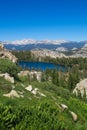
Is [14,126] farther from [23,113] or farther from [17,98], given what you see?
[17,98]

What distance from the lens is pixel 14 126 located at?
58.9 feet

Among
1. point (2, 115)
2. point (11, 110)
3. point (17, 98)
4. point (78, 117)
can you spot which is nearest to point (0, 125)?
point (2, 115)

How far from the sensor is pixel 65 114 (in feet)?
105

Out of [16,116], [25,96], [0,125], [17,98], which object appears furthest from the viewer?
[25,96]

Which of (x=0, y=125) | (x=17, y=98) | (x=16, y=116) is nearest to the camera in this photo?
(x=0, y=125)

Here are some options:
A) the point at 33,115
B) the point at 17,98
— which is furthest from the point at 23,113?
the point at 17,98

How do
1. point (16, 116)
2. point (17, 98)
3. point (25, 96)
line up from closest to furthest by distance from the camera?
point (16, 116) → point (17, 98) → point (25, 96)

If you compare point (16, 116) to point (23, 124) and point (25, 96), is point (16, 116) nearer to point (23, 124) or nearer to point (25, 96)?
point (23, 124)

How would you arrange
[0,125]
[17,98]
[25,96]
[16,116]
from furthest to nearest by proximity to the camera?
[25,96] < [17,98] < [16,116] < [0,125]

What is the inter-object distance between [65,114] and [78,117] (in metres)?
3.67

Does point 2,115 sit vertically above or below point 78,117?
above

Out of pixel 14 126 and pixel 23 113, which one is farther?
pixel 23 113

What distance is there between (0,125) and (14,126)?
1.20 metres

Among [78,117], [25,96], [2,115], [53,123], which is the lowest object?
[78,117]
